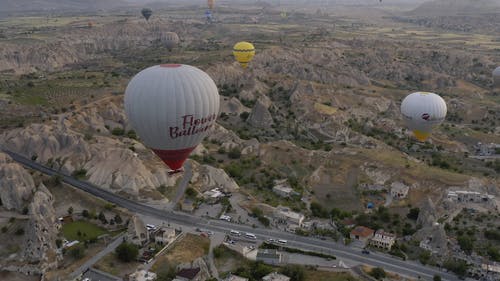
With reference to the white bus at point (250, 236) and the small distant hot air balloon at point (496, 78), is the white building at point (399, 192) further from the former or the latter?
the small distant hot air balloon at point (496, 78)

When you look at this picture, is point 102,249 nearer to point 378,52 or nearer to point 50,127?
point 50,127

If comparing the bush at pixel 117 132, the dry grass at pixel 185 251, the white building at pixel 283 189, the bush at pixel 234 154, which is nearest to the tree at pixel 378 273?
the dry grass at pixel 185 251

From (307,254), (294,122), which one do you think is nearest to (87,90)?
(294,122)

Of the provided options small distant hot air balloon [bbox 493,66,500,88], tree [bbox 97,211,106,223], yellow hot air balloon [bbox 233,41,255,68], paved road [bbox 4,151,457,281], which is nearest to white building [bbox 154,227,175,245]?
paved road [bbox 4,151,457,281]

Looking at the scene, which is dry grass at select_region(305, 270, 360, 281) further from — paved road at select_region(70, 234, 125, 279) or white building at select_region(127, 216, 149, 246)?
paved road at select_region(70, 234, 125, 279)

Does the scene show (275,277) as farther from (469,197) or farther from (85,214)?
(469,197)

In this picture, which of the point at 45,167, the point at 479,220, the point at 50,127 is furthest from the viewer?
the point at 50,127
